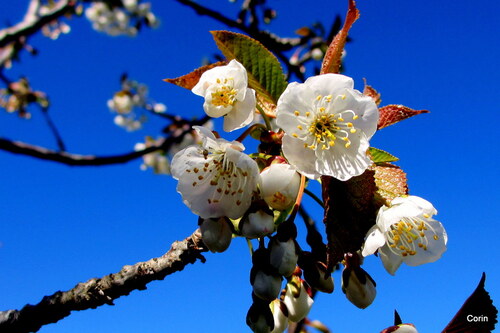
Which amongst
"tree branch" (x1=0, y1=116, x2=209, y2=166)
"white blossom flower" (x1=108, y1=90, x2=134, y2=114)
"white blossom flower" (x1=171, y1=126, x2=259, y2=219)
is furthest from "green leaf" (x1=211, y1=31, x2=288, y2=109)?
"white blossom flower" (x1=108, y1=90, x2=134, y2=114)

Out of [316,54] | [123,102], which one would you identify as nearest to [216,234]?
[316,54]

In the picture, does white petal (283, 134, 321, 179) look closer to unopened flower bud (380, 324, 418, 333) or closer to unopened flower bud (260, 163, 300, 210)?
unopened flower bud (260, 163, 300, 210)

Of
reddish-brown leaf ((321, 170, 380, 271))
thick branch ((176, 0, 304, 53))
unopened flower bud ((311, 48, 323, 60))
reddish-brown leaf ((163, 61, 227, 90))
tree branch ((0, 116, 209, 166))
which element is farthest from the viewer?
unopened flower bud ((311, 48, 323, 60))

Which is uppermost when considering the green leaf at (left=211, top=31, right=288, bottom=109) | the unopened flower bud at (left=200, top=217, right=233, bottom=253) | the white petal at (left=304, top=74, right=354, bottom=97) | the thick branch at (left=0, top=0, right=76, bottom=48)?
the thick branch at (left=0, top=0, right=76, bottom=48)

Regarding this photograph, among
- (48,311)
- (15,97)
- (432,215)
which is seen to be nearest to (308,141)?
(432,215)

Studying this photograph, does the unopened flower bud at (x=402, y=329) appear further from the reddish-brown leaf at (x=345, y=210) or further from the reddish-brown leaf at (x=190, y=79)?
the reddish-brown leaf at (x=190, y=79)

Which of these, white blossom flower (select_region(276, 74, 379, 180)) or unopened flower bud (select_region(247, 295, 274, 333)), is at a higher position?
white blossom flower (select_region(276, 74, 379, 180))

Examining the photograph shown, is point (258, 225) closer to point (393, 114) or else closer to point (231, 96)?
point (231, 96)
